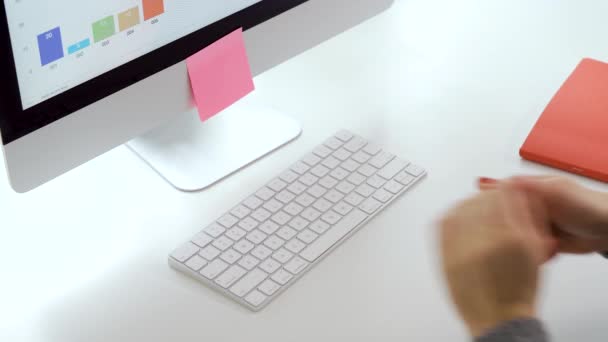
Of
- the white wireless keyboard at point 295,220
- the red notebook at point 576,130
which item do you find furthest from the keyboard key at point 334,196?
the red notebook at point 576,130

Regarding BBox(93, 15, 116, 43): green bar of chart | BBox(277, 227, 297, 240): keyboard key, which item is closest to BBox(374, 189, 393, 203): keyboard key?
BBox(277, 227, 297, 240): keyboard key

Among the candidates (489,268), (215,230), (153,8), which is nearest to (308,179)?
(215,230)

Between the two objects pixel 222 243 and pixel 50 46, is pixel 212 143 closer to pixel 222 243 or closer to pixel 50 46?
pixel 222 243

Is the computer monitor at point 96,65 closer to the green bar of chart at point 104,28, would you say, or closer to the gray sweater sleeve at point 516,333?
the green bar of chart at point 104,28

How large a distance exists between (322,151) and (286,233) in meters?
0.14

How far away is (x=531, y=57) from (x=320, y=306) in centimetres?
52

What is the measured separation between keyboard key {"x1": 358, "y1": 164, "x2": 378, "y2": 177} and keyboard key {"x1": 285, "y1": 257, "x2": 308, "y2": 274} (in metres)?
0.14

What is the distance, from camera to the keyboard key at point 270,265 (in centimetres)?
74

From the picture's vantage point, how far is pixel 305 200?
2.69 ft

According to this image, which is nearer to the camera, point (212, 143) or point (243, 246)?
point (243, 246)

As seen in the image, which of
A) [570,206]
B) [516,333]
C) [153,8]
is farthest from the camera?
[153,8]

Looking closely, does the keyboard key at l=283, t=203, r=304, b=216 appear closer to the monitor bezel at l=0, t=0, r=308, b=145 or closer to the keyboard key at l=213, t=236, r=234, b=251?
the keyboard key at l=213, t=236, r=234, b=251

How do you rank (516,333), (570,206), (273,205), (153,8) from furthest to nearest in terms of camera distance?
(273,205)
(153,8)
(570,206)
(516,333)

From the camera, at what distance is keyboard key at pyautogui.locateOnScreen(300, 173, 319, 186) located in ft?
2.76
